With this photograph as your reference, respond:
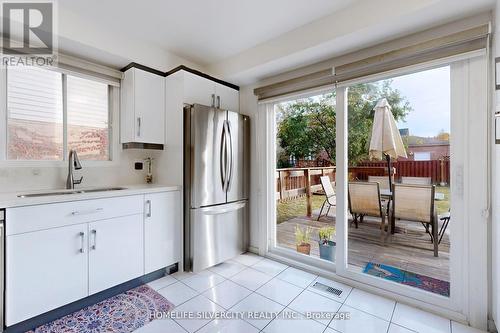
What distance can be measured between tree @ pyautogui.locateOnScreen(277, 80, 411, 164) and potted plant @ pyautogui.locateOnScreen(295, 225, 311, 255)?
92 cm

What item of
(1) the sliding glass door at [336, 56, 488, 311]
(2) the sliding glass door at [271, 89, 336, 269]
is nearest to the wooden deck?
(1) the sliding glass door at [336, 56, 488, 311]

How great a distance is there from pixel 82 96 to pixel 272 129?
7.05 ft

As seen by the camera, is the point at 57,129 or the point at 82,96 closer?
the point at 57,129

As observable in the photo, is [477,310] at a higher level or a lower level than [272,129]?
lower

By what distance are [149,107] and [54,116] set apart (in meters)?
0.88

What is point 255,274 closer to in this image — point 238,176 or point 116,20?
point 238,176

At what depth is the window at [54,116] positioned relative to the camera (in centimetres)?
206

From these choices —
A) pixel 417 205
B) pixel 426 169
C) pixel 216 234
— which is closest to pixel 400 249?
pixel 417 205

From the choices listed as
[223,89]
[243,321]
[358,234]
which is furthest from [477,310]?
[223,89]

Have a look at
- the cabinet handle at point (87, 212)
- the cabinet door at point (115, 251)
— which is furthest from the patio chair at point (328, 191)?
the cabinet handle at point (87, 212)

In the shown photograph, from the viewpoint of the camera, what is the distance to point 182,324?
170 centimetres

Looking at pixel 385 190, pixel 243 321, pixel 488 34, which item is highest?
pixel 488 34

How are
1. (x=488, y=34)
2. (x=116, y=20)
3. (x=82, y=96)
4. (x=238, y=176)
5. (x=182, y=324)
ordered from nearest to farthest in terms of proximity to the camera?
(x=488, y=34) < (x=182, y=324) < (x=116, y=20) < (x=82, y=96) < (x=238, y=176)

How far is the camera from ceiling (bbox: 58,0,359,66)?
1912 millimetres
